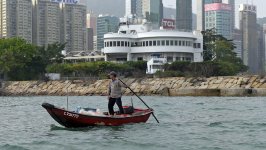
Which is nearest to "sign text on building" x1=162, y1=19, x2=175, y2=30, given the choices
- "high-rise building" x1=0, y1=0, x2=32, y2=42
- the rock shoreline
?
the rock shoreline

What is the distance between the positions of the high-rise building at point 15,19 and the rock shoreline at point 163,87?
204ft

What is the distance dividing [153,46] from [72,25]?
68.0 metres

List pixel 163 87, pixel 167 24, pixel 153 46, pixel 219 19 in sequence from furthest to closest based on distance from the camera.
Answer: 1. pixel 219 19
2. pixel 167 24
3. pixel 153 46
4. pixel 163 87

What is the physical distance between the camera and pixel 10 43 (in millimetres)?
92125

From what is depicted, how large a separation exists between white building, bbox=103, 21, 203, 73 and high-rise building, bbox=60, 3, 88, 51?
58579 millimetres

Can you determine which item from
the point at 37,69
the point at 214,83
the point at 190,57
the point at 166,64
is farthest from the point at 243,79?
the point at 37,69

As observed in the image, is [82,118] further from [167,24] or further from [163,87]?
[167,24]

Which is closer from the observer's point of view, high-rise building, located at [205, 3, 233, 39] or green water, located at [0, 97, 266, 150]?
green water, located at [0, 97, 266, 150]

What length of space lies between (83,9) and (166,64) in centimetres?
8203

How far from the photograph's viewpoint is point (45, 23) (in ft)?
505

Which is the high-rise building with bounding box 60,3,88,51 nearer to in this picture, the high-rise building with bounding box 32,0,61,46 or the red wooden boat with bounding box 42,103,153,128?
the high-rise building with bounding box 32,0,61,46

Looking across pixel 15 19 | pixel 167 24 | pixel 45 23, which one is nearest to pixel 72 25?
pixel 45 23

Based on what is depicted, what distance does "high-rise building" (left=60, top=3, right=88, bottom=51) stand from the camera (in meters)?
156

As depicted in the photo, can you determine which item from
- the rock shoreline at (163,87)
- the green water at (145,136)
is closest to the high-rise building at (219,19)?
the rock shoreline at (163,87)
